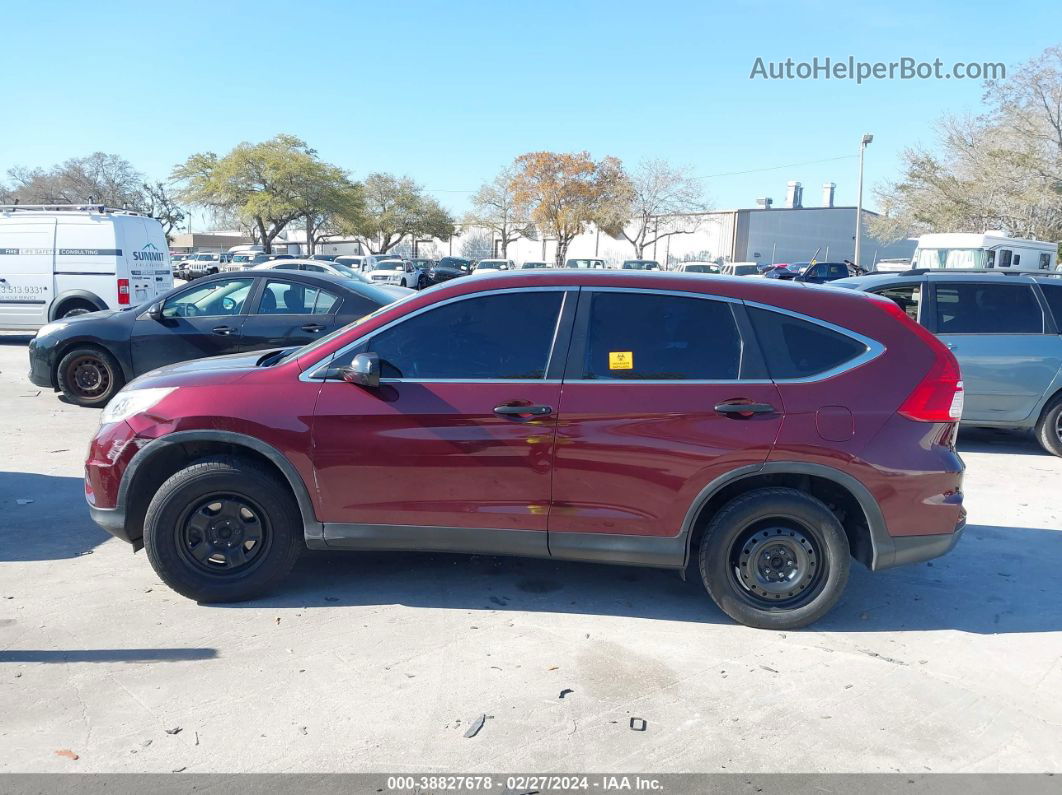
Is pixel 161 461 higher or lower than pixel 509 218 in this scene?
lower

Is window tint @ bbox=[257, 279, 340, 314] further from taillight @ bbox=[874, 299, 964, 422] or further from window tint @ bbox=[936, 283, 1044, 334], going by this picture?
window tint @ bbox=[936, 283, 1044, 334]

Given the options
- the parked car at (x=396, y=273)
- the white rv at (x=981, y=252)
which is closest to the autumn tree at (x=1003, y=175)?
the white rv at (x=981, y=252)

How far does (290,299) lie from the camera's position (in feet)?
28.9

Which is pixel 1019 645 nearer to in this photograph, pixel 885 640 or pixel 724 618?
pixel 885 640

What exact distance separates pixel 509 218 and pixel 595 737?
59071mm

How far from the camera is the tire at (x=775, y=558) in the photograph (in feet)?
13.7

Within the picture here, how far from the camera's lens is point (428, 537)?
14.2 ft

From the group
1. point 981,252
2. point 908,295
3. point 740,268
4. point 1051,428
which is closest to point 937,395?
point 908,295

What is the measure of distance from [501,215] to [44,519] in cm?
5795

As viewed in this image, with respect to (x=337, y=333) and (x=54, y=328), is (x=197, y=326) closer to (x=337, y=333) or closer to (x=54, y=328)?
(x=54, y=328)

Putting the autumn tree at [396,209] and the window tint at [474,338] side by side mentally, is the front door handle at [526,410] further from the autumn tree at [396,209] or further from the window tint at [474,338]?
the autumn tree at [396,209]

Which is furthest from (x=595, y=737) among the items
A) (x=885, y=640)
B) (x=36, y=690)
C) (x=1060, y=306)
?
(x=1060, y=306)

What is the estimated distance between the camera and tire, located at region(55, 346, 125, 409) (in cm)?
929

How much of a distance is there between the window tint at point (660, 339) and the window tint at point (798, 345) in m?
0.15
